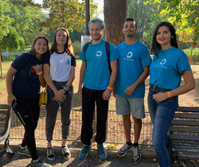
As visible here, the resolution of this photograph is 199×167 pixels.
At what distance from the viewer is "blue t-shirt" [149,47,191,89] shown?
8.00 ft

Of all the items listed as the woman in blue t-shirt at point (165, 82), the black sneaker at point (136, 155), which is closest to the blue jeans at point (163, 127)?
the woman in blue t-shirt at point (165, 82)

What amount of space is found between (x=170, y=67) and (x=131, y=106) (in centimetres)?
100

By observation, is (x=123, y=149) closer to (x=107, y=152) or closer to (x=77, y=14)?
(x=107, y=152)

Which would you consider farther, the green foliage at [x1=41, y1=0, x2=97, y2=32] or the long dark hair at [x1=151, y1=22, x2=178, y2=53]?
the green foliage at [x1=41, y1=0, x2=97, y2=32]

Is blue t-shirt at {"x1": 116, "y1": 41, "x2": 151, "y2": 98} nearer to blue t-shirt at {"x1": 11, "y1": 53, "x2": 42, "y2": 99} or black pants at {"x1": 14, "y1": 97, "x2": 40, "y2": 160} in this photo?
blue t-shirt at {"x1": 11, "y1": 53, "x2": 42, "y2": 99}

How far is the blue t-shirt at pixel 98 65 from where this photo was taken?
306 cm

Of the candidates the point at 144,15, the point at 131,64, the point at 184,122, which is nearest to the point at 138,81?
the point at 131,64

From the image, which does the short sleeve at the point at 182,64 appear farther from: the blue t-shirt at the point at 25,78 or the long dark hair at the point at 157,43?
the blue t-shirt at the point at 25,78

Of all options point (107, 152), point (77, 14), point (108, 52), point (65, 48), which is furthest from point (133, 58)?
point (77, 14)

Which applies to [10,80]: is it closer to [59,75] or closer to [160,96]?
[59,75]

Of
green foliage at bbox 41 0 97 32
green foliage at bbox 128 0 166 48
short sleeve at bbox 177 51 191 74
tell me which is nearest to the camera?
short sleeve at bbox 177 51 191 74

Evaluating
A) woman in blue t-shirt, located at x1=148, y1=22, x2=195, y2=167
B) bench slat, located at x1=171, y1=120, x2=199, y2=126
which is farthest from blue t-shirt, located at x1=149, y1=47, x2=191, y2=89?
bench slat, located at x1=171, y1=120, x2=199, y2=126

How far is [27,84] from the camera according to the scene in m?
2.97

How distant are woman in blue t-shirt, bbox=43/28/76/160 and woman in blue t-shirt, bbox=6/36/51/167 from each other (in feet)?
0.50
